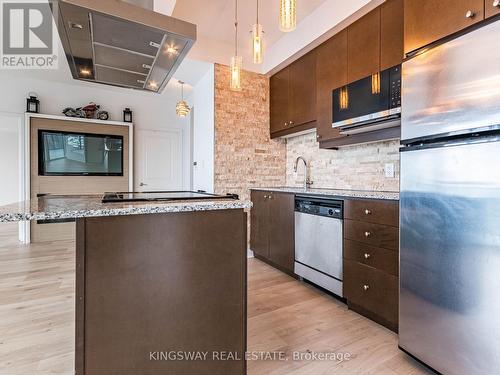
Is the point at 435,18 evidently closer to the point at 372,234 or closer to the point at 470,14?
the point at 470,14

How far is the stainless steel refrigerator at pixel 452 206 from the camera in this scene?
1216 millimetres

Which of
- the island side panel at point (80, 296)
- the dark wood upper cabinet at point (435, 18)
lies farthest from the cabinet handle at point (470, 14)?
the island side panel at point (80, 296)

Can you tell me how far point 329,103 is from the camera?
2.73m

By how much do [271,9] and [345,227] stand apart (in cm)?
229

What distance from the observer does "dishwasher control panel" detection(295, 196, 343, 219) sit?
227cm

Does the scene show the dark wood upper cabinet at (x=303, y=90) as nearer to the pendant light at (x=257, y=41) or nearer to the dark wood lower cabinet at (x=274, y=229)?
the dark wood lower cabinet at (x=274, y=229)

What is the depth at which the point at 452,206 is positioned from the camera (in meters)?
1.35

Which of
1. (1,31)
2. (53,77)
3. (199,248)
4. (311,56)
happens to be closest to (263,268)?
(199,248)

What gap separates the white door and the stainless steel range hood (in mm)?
3489

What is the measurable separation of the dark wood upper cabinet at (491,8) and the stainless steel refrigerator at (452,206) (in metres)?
0.07

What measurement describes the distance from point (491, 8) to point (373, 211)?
124 cm

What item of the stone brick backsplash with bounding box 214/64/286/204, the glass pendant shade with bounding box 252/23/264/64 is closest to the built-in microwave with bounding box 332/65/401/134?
the glass pendant shade with bounding box 252/23/264/64

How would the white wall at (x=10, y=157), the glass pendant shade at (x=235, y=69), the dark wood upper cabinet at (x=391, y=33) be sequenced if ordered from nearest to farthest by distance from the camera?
the dark wood upper cabinet at (x=391, y=33) → the glass pendant shade at (x=235, y=69) → the white wall at (x=10, y=157)

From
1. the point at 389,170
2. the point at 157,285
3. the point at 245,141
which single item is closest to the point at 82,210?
the point at 157,285
